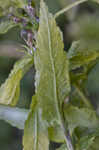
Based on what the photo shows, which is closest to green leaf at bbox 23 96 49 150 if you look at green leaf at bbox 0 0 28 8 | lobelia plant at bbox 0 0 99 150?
lobelia plant at bbox 0 0 99 150

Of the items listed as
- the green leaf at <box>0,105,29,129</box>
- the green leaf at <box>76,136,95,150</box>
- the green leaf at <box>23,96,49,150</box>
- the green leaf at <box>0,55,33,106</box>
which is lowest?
the green leaf at <box>76,136,95,150</box>

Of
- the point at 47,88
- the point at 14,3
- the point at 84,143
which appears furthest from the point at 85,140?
the point at 14,3

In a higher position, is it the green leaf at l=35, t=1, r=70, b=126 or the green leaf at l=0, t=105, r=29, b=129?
the green leaf at l=35, t=1, r=70, b=126

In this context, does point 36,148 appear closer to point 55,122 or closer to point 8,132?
point 55,122

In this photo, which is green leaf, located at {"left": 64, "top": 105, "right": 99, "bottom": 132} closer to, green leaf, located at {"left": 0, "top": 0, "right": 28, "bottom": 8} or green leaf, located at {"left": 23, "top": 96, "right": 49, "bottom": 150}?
green leaf, located at {"left": 23, "top": 96, "right": 49, "bottom": 150}

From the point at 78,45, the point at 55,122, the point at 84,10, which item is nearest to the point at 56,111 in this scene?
the point at 55,122
